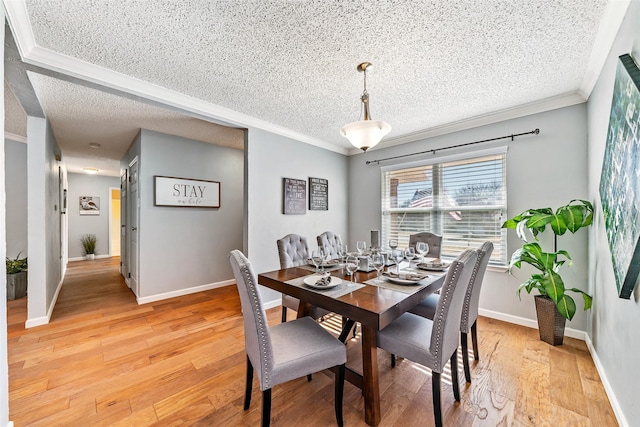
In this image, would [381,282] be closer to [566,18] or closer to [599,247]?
[599,247]

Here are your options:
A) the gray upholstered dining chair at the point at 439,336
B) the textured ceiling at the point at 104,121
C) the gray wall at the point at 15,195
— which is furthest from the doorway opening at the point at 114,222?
the gray upholstered dining chair at the point at 439,336

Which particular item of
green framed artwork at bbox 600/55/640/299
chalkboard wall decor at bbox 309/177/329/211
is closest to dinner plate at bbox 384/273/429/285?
green framed artwork at bbox 600/55/640/299

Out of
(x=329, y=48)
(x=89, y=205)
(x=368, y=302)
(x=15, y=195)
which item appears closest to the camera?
(x=368, y=302)

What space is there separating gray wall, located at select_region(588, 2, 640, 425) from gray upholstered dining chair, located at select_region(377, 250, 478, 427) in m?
0.87

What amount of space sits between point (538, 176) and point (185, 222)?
15.5 ft

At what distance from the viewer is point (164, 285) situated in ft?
12.5

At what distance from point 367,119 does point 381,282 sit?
132 centimetres

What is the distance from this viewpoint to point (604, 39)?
1.79 metres

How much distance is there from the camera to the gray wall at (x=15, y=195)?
13.4ft

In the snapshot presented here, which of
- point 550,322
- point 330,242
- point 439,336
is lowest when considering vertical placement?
point 550,322

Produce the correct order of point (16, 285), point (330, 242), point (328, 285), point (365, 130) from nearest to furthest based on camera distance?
point (328, 285)
point (365, 130)
point (330, 242)
point (16, 285)

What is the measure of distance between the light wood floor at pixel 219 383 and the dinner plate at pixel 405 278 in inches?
31.0

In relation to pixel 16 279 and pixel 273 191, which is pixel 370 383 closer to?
pixel 273 191

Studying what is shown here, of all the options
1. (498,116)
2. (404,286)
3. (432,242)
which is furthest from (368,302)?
(498,116)
